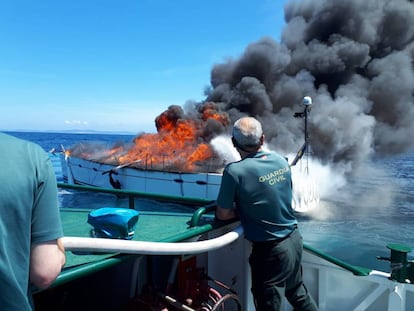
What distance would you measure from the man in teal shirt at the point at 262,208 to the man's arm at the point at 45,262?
1339mm

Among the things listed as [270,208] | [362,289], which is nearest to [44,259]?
[270,208]

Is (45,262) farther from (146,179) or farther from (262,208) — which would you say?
(146,179)

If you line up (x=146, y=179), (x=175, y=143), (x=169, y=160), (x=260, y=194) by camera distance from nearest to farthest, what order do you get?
(x=260, y=194), (x=146, y=179), (x=169, y=160), (x=175, y=143)

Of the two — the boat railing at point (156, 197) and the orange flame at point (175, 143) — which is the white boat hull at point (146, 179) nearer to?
the orange flame at point (175, 143)

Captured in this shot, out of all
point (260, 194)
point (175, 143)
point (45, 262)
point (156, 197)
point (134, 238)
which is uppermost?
point (260, 194)

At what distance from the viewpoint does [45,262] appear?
1.41m

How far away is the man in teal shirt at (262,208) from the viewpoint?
2.50 meters

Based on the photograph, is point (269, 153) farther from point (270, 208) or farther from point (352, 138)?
point (352, 138)

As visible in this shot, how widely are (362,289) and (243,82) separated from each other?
4017 centimetres

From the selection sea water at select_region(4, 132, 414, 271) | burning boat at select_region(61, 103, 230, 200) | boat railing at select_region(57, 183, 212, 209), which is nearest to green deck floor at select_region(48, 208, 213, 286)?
boat railing at select_region(57, 183, 212, 209)

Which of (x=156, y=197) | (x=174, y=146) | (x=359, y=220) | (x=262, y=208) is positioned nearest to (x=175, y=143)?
(x=174, y=146)

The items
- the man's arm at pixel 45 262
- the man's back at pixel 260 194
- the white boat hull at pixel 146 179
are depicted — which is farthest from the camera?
the white boat hull at pixel 146 179

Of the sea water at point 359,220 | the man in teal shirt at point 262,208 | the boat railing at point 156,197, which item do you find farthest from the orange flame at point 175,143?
the man in teal shirt at point 262,208

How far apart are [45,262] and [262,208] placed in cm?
156
